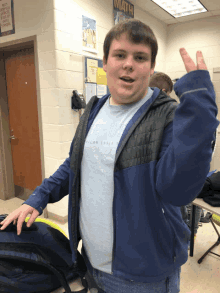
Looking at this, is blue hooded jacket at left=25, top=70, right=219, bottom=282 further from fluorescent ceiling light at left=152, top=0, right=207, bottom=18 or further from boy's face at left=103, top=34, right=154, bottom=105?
fluorescent ceiling light at left=152, top=0, right=207, bottom=18

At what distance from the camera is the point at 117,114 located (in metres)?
0.77

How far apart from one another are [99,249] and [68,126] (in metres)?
1.97

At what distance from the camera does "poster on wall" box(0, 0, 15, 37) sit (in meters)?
2.63

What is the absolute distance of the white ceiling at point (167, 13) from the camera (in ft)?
11.2

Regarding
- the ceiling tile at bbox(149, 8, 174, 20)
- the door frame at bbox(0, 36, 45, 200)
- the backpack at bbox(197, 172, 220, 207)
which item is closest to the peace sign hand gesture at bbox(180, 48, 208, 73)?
the backpack at bbox(197, 172, 220, 207)

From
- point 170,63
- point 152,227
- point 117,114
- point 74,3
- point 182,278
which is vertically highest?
point 74,3

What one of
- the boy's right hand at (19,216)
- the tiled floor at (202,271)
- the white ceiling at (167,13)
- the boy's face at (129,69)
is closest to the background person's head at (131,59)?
the boy's face at (129,69)

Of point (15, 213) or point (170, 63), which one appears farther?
point (170, 63)

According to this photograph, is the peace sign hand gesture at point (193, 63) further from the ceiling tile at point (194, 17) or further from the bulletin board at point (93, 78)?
the ceiling tile at point (194, 17)

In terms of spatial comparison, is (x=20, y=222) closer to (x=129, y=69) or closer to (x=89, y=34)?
(x=129, y=69)

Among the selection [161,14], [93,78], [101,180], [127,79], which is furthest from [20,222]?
[161,14]

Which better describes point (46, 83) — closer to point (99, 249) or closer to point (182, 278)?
point (99, 249)

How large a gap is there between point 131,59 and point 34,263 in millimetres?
801

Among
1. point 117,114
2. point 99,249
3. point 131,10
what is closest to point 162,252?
point 99,249
